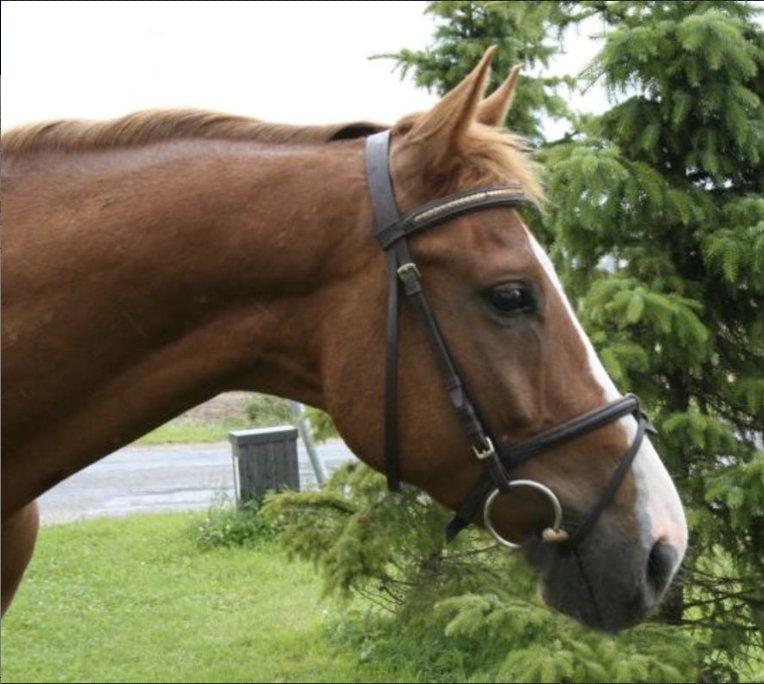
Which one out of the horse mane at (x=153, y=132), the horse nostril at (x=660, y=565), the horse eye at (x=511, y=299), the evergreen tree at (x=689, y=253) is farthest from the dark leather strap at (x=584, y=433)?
the evergreen tree at (x=689, y=253)

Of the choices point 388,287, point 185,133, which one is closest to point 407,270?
point 388,287

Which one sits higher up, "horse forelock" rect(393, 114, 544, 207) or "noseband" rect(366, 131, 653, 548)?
"horse forelock" rect(393, 114, 544, 207)

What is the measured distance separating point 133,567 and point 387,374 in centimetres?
746

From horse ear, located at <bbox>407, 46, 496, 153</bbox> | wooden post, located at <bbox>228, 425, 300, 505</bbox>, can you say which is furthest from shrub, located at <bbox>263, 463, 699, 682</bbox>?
wooden post, located at <bbox>228, 425, 300, 505</bbox>

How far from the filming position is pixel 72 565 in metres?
9.47

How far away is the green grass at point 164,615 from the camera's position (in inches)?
281

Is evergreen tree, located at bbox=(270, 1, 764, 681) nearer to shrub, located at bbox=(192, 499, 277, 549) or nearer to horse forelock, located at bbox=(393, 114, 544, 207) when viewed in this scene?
horse forelock, located at bbox=(393, 114, 544, 207)

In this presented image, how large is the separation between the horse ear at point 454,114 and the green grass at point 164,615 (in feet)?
14.4


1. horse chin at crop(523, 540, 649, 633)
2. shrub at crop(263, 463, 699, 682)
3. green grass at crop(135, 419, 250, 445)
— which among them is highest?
horse chin at crop(523, 540, 649, 633)

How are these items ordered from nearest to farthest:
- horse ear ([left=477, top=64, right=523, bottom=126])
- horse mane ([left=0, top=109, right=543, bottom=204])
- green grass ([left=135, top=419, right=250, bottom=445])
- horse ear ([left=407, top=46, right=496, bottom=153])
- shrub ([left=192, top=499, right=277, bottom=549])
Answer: horse ear ([left=407, top=46, right=496, bottom=153])
horse mane ([left=0, top=109, right=543, bottom=204])
horse ear ([left=477, top=64, right=523, bottom=126])
shrub ([left=192, top=499, right=277, bottom=549])
green grass ([left=135, top=419, right=250, bottom=445])

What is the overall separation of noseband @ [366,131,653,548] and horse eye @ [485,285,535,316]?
136 mm

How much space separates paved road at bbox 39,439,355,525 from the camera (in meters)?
11.9

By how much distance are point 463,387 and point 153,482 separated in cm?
1166

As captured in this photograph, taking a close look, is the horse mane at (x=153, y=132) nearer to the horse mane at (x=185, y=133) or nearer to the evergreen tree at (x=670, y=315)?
the horse mane at (x=185, y=133)
